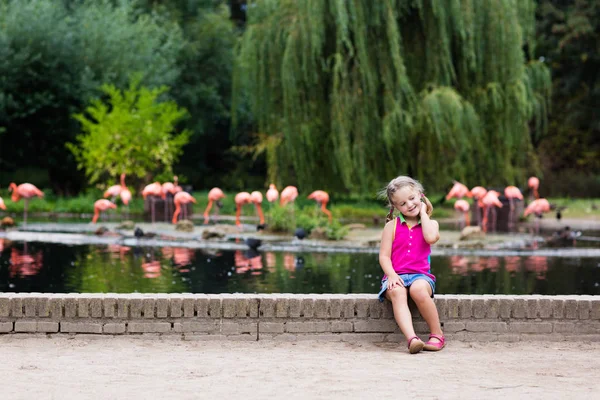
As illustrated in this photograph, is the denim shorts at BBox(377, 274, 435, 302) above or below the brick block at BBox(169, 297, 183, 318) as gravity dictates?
above

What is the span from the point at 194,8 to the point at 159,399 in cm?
4030

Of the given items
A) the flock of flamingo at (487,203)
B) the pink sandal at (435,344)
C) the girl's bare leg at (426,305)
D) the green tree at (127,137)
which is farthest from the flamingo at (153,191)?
the pink sandal at (435,344)

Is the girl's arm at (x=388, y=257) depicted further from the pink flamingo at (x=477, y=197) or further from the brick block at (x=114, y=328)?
the pink flamingo at (x=477, y=197)

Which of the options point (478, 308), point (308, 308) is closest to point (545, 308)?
point (478, 308)

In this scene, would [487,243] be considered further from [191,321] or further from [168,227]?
[191,321]

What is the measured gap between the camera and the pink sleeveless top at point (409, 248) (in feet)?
24.7

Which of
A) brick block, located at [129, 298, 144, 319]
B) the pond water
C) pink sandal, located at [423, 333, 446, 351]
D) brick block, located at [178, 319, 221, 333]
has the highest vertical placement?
brick block, located at [129, 298, 144, 319]

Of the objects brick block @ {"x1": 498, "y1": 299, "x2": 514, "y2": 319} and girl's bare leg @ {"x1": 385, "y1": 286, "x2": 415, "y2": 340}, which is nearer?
girl's bare leg @ {"x1": 385, "y1": 286, "x2": 415, "y2": 340}

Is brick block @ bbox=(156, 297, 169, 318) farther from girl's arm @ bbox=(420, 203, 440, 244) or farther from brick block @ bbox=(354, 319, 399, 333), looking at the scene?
girl's arm @ bbox=(420, 203, 440, 244)

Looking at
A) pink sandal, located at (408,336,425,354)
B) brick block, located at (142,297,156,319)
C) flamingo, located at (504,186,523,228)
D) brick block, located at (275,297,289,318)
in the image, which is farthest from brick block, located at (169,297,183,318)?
flamingo, located at (504,186,523,228)

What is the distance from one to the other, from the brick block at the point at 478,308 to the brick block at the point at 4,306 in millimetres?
3210

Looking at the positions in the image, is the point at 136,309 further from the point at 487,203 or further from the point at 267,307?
the point at 487,203

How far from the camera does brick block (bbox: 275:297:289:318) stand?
755 centimetres

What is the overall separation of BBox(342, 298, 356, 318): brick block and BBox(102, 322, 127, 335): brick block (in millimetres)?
1517
